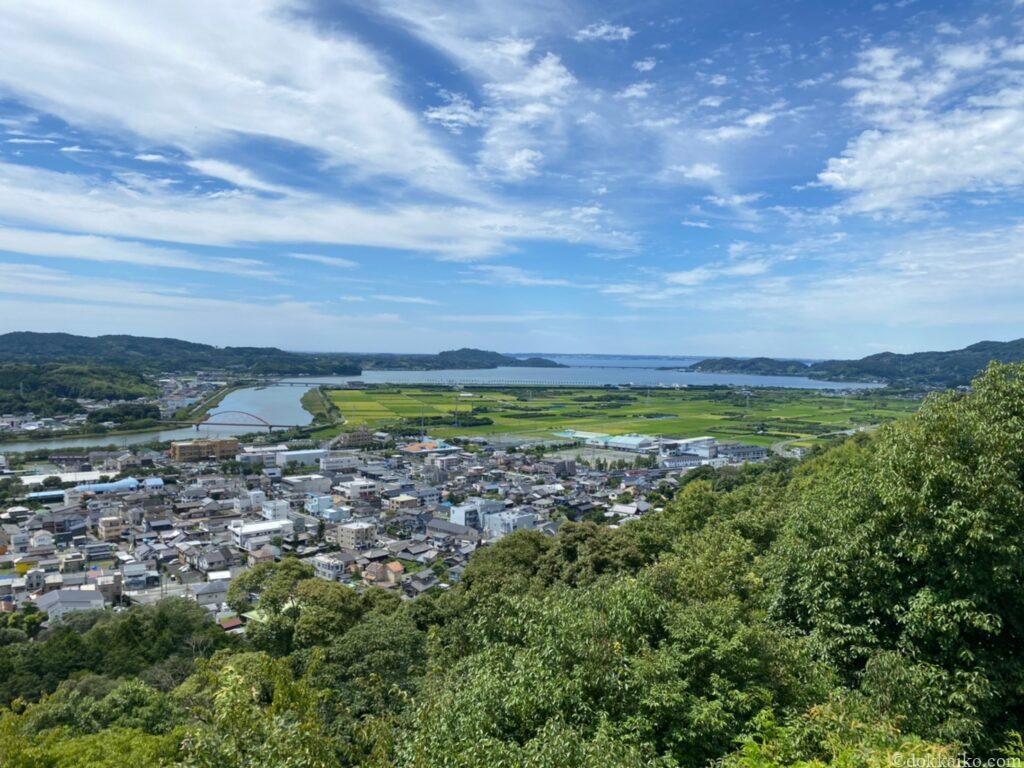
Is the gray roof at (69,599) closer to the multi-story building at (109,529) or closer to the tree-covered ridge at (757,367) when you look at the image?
the multi-story building at (109,529)

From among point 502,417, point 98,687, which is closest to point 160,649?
point 98,687

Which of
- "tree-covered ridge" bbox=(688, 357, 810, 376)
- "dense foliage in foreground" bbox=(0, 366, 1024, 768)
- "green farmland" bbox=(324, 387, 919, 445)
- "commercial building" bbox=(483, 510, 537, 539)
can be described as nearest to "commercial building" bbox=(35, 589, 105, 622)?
"dense foliage in foreground" bbox=(0, 366, 1024, 768)

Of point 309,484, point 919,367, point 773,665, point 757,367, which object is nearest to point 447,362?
point 757,367

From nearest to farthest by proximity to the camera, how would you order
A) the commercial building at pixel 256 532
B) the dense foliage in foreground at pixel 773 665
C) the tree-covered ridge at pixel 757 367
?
the dense foliage in foreground at pixel 773 665
the commercial building at pixel 256 532
the tree-covered ridge at pixel 757 367

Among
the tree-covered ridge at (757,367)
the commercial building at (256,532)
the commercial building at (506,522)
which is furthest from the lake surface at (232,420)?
the tree-covered ridge at (757,367)

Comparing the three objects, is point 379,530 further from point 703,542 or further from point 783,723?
point 783,723

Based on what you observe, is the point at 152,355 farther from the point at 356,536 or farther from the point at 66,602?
the point at 66,602
